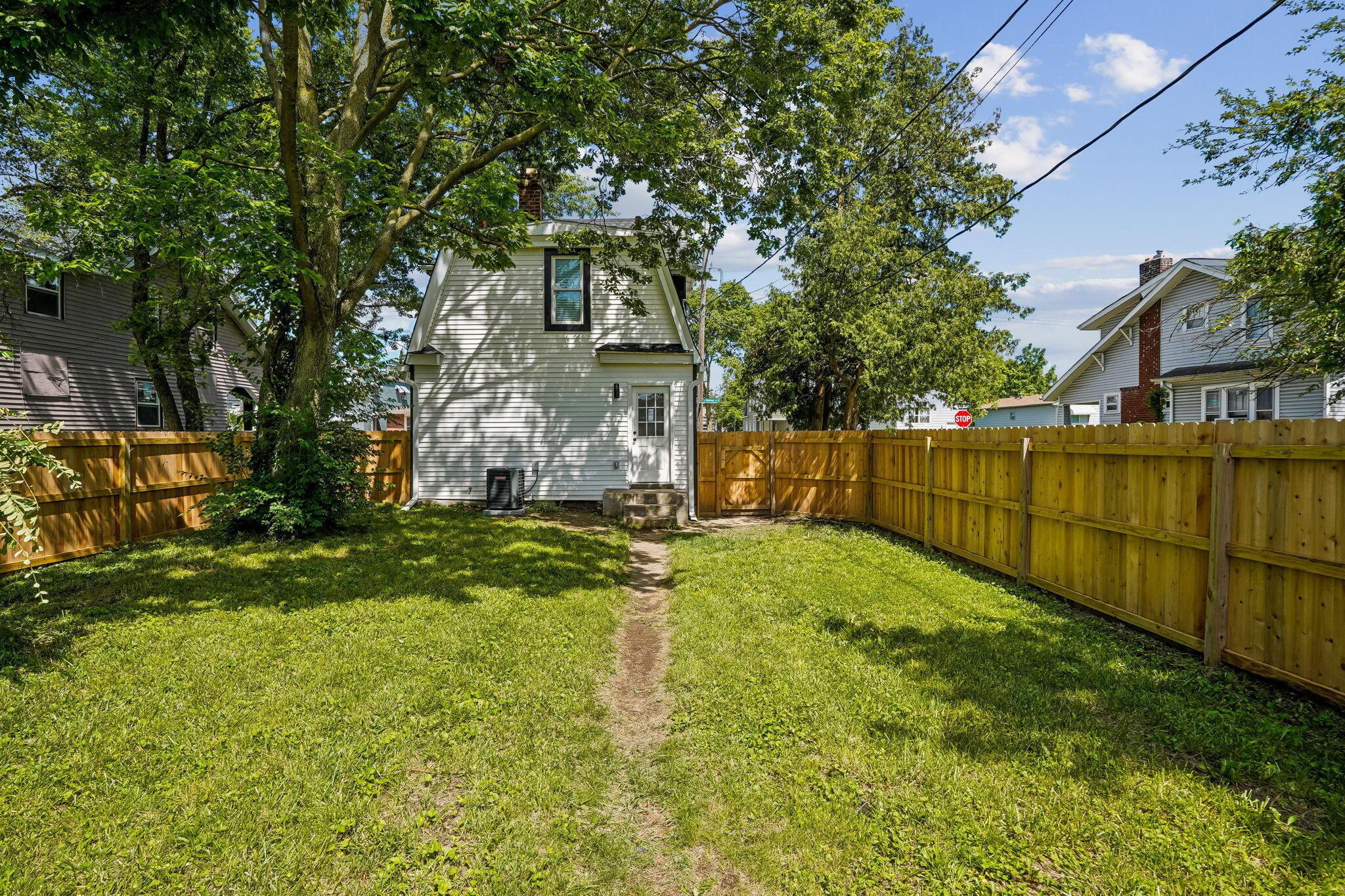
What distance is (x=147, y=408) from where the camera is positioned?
17.6 meters

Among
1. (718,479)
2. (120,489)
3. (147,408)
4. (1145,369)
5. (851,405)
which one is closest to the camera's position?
(120,489)

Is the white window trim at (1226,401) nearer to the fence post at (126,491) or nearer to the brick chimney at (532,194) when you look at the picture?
the brick chimney at (532,194)

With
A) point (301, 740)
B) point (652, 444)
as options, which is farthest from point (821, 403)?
point (301, 740)

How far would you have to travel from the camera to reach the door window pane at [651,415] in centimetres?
1368

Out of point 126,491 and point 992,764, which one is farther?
point 126,491

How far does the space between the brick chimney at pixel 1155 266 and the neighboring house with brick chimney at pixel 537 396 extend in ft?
61.4

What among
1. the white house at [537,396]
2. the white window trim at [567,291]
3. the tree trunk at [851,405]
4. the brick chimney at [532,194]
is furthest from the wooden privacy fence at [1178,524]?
the brick chimney at [532,194]

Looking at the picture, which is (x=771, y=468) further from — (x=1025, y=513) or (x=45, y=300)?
(x=45, y=300)

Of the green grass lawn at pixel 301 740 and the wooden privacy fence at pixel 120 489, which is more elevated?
the wooden privacy fence at pixel 120 489

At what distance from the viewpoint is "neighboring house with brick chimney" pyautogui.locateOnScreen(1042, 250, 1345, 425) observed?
1568 centimetres

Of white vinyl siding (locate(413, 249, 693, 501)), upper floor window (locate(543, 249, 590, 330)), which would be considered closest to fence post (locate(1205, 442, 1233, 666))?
white vinyl siding (locate(413, 249, 693, 501))

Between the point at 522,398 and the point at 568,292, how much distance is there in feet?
8.21

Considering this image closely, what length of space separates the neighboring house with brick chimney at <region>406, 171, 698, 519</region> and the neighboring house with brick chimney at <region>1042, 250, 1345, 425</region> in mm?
11893

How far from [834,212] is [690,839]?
1559 centimetres
